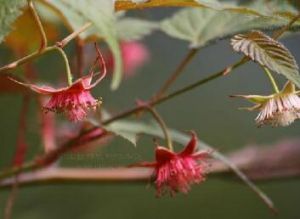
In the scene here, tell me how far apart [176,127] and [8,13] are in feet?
7.02

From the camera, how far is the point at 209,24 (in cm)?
103

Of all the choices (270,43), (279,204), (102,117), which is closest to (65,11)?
(102,117)

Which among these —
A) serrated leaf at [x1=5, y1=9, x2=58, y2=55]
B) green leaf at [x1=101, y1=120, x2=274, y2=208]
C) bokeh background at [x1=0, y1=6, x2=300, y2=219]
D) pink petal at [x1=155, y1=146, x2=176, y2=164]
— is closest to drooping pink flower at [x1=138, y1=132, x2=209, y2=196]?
pink petal at [x1=155, y1=146, x2=176, y2=164]

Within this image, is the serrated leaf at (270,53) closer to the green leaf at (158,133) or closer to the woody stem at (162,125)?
the woody stem at (162,125)

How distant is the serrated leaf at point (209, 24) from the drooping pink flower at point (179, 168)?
16 cm

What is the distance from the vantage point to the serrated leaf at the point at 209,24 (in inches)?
33.4

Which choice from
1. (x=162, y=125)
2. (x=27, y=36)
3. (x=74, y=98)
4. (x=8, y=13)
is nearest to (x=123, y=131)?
(x=162, y=125)

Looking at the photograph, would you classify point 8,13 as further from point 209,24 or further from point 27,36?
point 27,36

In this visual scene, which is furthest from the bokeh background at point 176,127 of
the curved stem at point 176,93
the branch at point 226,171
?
the curved stem at point 176,93

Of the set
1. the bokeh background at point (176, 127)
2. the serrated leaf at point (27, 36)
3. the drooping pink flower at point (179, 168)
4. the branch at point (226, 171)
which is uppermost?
the bokeh background at point (176, 127)

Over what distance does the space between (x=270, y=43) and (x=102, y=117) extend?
0.37m

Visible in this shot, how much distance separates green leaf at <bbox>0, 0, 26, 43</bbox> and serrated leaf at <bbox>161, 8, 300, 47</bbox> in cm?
27

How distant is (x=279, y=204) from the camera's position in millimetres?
2617

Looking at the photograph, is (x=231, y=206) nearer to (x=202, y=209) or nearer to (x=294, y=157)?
(x=202, y=209)
